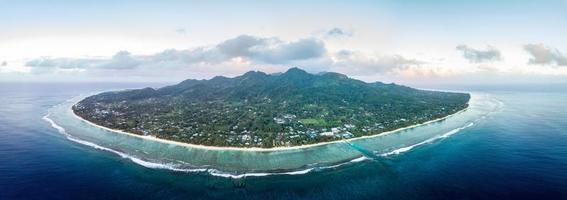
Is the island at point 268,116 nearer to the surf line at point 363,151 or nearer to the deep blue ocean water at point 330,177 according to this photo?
the surf line at point 363,151

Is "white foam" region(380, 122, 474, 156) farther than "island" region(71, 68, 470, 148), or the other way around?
"island" region(71, 68, 470, 148)

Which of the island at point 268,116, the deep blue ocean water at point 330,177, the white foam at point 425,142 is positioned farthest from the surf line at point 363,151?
the island at point 268,116

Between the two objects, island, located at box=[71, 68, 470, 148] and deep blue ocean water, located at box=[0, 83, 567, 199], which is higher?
island, located at box=[71, 68, 470, 148]

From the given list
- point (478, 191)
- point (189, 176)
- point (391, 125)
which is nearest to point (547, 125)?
point (391, 125)

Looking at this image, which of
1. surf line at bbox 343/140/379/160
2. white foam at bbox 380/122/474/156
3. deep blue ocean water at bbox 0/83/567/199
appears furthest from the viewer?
white foam at bbox 380/122/474/156

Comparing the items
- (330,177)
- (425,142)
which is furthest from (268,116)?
(330,177)

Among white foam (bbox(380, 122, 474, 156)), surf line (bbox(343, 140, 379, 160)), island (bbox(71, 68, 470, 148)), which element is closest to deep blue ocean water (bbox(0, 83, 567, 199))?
white foam (bbox(380, 122, 474, 156))

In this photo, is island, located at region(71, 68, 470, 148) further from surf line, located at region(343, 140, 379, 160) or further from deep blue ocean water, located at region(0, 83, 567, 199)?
deep blue ocean water, located at region(0, 83, 567, 199)

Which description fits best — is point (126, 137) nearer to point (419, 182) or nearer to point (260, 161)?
point (260, 161)
